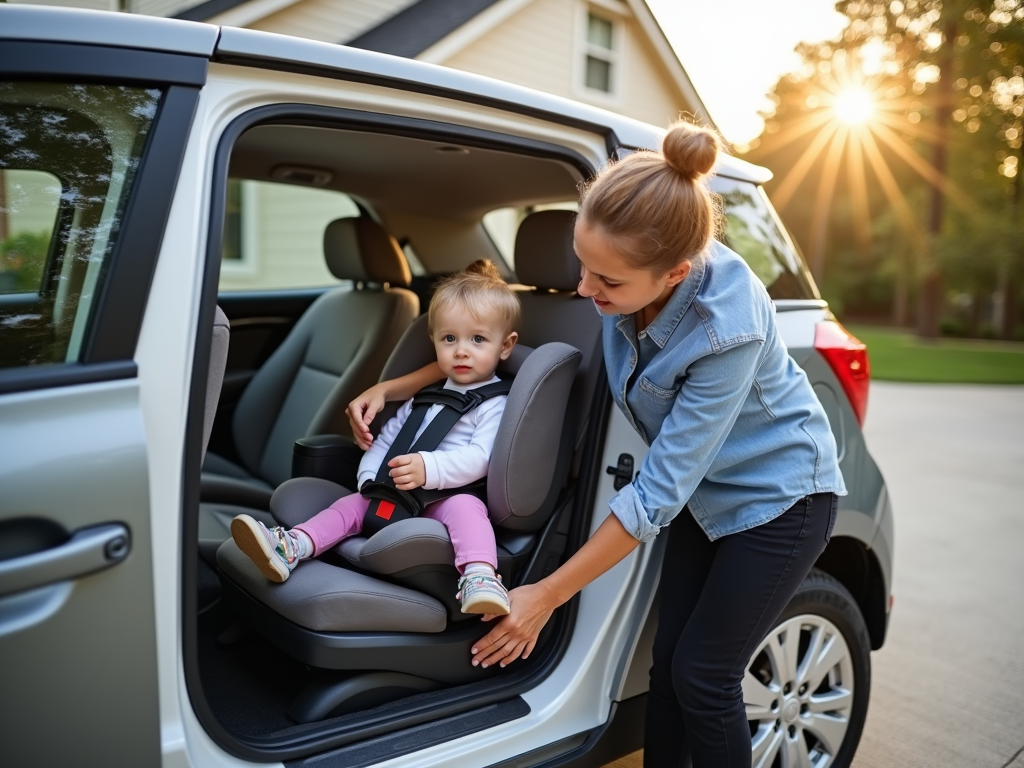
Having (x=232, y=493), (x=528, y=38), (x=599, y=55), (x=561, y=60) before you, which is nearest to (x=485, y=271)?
(x=232, y=493)

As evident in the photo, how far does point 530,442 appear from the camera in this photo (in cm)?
211

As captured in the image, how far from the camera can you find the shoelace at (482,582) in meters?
1.85

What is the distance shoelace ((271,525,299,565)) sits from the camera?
1.97 m

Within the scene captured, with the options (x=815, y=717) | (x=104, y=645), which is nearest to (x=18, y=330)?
(x=104, y=645)

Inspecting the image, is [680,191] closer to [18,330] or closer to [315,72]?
[315,72]

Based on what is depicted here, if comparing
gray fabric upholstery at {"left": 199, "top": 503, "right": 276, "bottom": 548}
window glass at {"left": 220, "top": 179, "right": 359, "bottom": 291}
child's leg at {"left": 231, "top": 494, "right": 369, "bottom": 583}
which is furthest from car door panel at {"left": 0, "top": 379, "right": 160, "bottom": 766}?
window glass at {"left": 220, "top": 179, "right": 359, "bottom": 291}

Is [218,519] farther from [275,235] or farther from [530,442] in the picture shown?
[275,235]

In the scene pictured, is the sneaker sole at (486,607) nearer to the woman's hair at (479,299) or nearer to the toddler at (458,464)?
the toddler at (458,464)

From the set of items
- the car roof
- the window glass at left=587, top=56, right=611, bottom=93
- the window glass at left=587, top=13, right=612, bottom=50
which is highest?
the window glass at left=587, top=13, right=612, bottom=50

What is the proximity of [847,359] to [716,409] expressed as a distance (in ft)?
2.98

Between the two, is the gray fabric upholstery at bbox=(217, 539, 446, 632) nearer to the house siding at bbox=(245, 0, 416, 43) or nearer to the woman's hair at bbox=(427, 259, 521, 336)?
the woman's hair at bbox=(427, 259, 521, 336)

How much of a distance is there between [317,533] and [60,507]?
0.92m

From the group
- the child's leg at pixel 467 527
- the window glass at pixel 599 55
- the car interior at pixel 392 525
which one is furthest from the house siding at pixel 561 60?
the child's leg at pixel 467 527

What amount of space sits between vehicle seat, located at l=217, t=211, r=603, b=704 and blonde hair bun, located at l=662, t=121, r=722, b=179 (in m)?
0.68
